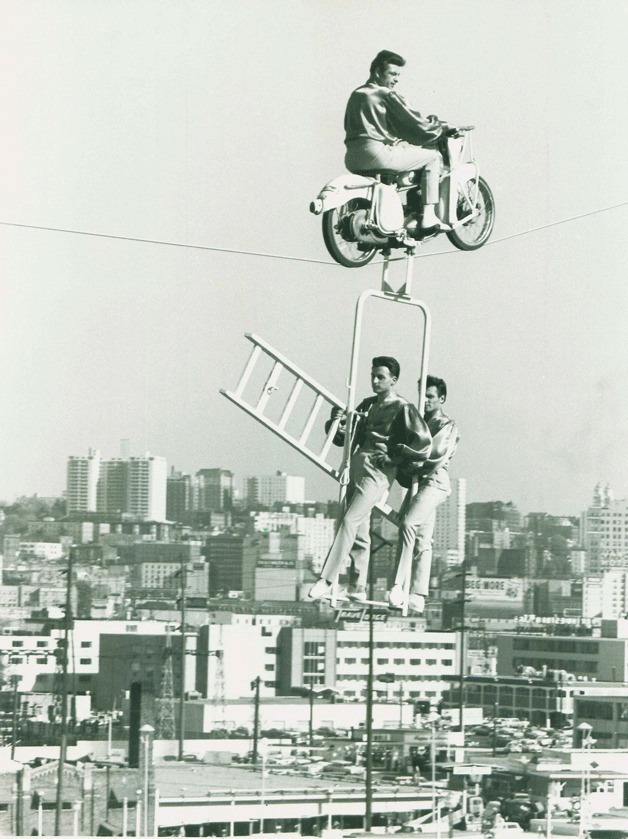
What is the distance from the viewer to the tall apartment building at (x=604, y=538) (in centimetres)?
5919

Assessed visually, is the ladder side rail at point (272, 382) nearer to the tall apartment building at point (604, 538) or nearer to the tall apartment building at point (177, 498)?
the tall apartment building at point (604, 538)

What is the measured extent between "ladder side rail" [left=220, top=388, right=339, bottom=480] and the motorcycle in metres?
1.10

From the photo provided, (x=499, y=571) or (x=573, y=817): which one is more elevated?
(x=499, y=571)

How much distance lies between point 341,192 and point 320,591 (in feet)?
8.09

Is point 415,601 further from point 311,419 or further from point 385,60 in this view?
point 385,60

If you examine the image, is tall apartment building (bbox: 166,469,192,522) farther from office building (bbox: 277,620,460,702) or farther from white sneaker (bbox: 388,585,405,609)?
white sneaker (bbox: 388,585,405,609)

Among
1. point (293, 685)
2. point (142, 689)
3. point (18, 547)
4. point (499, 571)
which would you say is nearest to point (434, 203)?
point (142, 689)

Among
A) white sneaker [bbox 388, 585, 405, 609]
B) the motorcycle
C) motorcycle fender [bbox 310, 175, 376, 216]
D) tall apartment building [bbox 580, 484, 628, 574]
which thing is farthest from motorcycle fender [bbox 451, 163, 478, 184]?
tall apartment building [bbox 580, 484, 628, 574]

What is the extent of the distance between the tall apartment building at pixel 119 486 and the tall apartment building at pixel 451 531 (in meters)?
10.8

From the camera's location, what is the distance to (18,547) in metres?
62.3

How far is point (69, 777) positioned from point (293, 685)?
60.2 feet

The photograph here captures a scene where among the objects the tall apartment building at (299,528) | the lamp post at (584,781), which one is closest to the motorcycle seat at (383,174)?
the lamp post at (584,781)

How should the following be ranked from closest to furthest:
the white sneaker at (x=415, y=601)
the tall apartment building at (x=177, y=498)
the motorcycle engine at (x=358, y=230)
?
the motorcycle engine at (x=358, y=230) → the white sneaker at (x=415, y=601) → the tall apartment building at (x=177, y=498)

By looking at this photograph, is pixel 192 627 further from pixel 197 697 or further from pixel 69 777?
pixel 69 777
